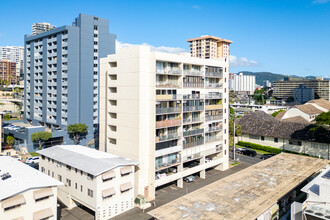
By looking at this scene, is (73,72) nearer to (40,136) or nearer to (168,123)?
(40,136)

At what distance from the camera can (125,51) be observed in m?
40.9

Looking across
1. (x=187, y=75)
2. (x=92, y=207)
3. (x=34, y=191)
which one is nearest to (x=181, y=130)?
(x=187, y=75)

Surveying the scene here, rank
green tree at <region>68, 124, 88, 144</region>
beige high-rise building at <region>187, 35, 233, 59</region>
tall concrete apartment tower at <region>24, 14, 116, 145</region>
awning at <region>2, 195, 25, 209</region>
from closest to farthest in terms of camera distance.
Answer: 1. awning at <region>2, 195, 25, 209</region>
2. green tree at <region>68, 124, 88, 144</region>
3. tall concrete apartment tower at <region>24, 14, 116, 145</region>
4. beige high-rise building at <region>187, 35, 233, 59</region>

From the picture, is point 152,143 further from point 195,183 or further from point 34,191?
point 34,191

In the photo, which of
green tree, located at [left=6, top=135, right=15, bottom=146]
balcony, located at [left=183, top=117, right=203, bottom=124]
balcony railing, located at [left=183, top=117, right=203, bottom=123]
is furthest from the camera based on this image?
green tree, located at [left=6, top=135, right=15, bottom=146]

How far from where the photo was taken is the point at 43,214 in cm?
2911

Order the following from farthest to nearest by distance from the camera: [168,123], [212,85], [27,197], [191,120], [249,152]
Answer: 1. [249,152]
2. [212,85]
3. [191,120]
4. [168,123]
5. [27,197]

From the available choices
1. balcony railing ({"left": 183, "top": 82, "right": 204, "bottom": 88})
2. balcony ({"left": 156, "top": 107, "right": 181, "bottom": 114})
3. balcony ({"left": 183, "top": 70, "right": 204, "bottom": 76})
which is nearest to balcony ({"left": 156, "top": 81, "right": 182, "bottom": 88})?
balcony railing ({"left": 183, "top": 82, "right": 204, "bottom": 88})

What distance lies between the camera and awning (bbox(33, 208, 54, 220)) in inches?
1127

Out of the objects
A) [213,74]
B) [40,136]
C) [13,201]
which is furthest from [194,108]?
[40,136]

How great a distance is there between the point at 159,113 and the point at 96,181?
1371 centimetres

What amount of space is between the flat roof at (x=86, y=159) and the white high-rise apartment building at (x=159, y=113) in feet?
12.1

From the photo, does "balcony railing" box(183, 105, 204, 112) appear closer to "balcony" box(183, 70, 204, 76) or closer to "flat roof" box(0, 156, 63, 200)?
"balcony" box(183, 70, 204, 76)

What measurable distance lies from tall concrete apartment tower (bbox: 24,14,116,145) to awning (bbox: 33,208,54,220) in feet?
144
